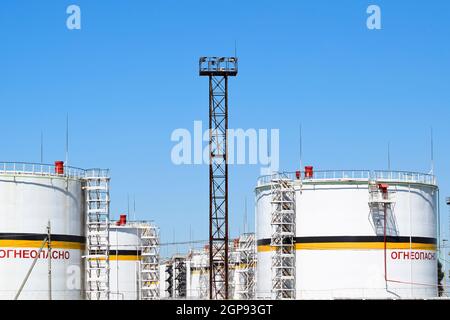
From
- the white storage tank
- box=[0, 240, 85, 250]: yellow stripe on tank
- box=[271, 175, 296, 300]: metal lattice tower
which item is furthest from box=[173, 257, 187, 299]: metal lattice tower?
box=[0, 240, 85, 250]: yellow stripe on tank

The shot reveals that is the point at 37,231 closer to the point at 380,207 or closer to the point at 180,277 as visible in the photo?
the point at 380,207

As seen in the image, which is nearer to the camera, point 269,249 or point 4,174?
point 4,174

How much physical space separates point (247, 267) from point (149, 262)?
40.3ft

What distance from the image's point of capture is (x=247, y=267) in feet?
297

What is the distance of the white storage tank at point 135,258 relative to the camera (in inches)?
3762

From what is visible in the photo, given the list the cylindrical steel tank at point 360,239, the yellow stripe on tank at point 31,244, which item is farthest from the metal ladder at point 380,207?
the yellow stripe on tank at point 31,244

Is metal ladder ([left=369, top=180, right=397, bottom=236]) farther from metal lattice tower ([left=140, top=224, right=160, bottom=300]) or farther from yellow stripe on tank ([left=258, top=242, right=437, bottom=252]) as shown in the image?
metal lattice tower ([left=140, top=224, right=160, bottom=300])

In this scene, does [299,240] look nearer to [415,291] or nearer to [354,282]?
[354,282]

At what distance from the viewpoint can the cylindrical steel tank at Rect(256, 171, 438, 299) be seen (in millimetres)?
62875

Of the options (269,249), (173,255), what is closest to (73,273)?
(269,249)

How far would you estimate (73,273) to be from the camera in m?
60.6

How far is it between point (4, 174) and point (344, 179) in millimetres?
23594

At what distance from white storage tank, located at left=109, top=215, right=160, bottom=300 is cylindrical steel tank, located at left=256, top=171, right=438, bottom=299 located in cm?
3289
